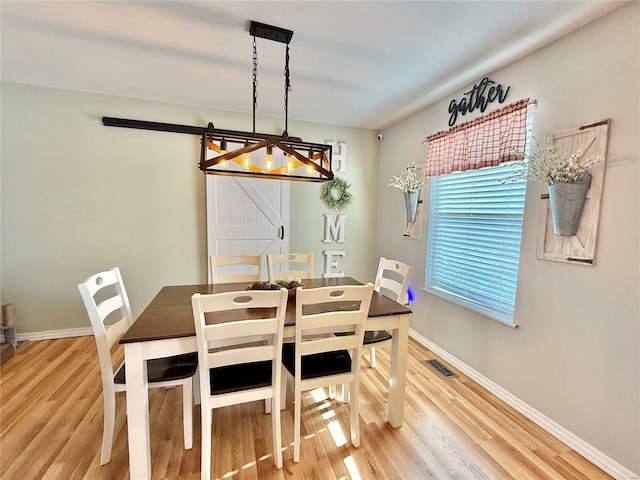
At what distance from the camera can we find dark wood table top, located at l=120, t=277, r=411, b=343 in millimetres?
1460

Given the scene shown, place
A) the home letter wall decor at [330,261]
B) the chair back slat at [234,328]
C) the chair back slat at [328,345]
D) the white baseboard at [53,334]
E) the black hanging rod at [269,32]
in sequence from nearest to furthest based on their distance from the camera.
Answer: the chair back slat at [234,328], the chair back slat at [328,345], the black hanging rod at [269,32], the white baseboard at [53,334], the home letter wall decor at [330,261]

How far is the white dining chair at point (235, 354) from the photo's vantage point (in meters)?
1.41

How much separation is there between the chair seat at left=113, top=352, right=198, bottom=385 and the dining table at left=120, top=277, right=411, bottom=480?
14 cm

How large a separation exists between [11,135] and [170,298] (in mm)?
2547

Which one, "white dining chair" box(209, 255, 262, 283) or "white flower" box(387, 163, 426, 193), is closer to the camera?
"white dining chair" box(209, 255, 262, 283)

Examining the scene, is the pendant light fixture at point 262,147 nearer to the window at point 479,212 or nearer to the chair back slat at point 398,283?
the chair back slat at point 398,283

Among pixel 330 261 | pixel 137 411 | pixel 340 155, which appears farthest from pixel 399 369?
pixel 340 155

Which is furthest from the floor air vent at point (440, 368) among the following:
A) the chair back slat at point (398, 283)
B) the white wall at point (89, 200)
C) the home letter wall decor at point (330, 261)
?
the white wall at point (89, 200)

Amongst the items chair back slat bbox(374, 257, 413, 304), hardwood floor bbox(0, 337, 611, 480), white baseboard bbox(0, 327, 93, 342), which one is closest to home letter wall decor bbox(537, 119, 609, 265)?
chair back slat bbox(374, 257, 413, 304)

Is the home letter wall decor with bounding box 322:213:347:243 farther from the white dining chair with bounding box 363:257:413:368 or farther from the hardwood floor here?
the hardwood floor

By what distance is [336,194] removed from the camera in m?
3.92

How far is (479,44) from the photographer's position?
1999mm

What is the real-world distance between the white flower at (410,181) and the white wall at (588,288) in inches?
44.4

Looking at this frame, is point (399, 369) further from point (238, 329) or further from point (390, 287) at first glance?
point (238, 329)
